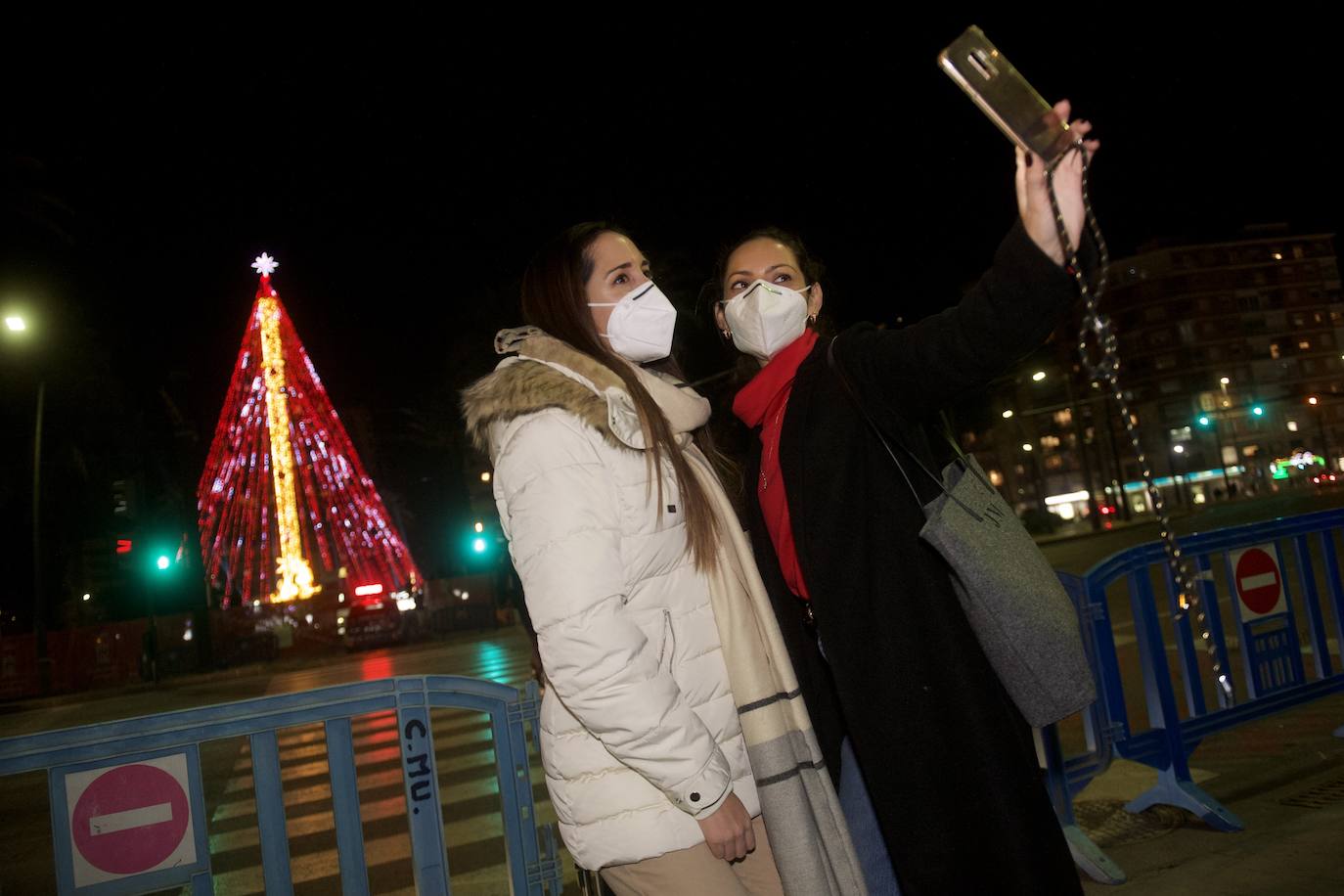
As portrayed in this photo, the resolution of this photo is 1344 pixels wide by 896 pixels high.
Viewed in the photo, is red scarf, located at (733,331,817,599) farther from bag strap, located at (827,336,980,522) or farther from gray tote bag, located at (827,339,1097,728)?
gray tote bag, located at (827,339,1097,728)

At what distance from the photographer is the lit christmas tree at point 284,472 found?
33.1m

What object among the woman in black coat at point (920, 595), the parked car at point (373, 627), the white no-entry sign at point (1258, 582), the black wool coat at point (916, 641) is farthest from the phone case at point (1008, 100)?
the parked car at point (373, 627)

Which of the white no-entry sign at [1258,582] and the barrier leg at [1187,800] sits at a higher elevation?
the white no-entry sign at [1258,582]

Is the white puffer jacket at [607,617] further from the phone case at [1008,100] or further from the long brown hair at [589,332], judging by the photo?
the phone case at [1008,100]

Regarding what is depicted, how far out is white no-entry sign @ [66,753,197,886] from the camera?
300 centimetres

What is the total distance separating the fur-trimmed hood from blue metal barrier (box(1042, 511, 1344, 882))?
9.55 ft

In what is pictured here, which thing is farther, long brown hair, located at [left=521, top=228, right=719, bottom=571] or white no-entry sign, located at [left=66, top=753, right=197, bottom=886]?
white no-entry sign, located at [left=66, top=753, right=197, bottom=886]

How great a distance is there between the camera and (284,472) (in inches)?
1510

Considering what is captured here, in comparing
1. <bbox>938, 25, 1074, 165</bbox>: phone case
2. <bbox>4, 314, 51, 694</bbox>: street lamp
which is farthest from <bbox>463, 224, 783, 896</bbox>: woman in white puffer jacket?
<bbox>4, 314, 51, 694</bbox>: street lamp

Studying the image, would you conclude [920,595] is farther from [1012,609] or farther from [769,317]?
[769,317]

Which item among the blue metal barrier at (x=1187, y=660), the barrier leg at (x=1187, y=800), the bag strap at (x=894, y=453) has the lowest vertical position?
the barrier leg at (x=1187, y=800)

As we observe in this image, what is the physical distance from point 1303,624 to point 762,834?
10.1 meters

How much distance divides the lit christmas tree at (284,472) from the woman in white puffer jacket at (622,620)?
3069cm

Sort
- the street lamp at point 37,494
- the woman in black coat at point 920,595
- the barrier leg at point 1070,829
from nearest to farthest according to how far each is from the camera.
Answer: the woman in black coat at point 920,595, the barrier leg at point 1070,829, the street lamp at point 37,494
